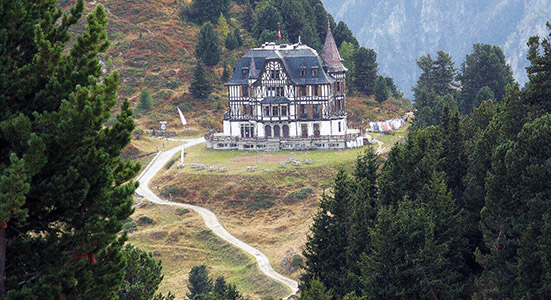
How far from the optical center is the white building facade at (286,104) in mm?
101938

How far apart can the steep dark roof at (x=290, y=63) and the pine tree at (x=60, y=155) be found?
260 ft

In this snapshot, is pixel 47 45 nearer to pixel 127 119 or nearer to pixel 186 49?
pixel 127 119

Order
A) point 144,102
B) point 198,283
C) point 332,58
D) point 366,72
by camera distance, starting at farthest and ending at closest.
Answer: point 366,72, point 144,102, point 332,58, point 198,283

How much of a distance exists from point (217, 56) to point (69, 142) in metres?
112

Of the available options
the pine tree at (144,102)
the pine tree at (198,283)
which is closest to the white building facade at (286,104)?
the pine tree at (144,102)

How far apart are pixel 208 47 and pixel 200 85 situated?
9636 millimetres

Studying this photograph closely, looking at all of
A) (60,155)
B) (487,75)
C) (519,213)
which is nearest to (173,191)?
(487,75)

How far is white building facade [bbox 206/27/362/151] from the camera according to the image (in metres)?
102

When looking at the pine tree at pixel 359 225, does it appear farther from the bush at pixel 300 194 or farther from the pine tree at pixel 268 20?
the pine tree at pixel 268 20

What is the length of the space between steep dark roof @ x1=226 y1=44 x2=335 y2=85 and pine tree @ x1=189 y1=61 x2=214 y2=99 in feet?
62.5

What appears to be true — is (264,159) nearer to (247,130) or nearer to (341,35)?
(247,130)

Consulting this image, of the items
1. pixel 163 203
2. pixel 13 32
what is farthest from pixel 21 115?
pixel 163 203

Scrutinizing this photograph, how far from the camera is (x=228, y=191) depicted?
3519 inches

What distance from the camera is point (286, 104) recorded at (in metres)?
103
